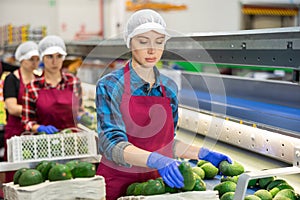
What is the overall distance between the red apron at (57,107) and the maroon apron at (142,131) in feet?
5.05

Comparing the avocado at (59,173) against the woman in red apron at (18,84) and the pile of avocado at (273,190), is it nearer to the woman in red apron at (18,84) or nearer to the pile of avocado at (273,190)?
the pile of avocado at (273,190)

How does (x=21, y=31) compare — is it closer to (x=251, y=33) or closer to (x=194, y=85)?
(x=194, y=85)

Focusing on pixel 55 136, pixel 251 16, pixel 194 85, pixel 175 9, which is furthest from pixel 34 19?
pixel 55 136

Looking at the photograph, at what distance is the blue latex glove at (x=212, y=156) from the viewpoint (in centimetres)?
217

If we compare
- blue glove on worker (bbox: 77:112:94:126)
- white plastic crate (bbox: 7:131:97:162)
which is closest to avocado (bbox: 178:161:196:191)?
white plastic crate (bbox: 7:131:97:162)

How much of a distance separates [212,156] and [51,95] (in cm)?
201

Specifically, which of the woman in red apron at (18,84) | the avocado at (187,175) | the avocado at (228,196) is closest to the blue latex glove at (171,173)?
the avocado at (187,175)

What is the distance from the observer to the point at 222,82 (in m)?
4.03

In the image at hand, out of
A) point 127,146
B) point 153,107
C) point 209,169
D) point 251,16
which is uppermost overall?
point 251,16

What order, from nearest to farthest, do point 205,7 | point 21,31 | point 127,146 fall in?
1. point 127,146
2. point 21,31
3. point 205,7

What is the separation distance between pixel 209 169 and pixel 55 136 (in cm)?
107

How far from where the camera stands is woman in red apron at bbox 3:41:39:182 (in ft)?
13.9

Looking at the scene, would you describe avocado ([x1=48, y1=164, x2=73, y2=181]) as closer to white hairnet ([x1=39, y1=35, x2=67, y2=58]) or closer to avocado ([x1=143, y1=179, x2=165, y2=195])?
avocado ([x1=143, y1=179, x2=165, y2=195])

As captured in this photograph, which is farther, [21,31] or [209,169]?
[21,31]
